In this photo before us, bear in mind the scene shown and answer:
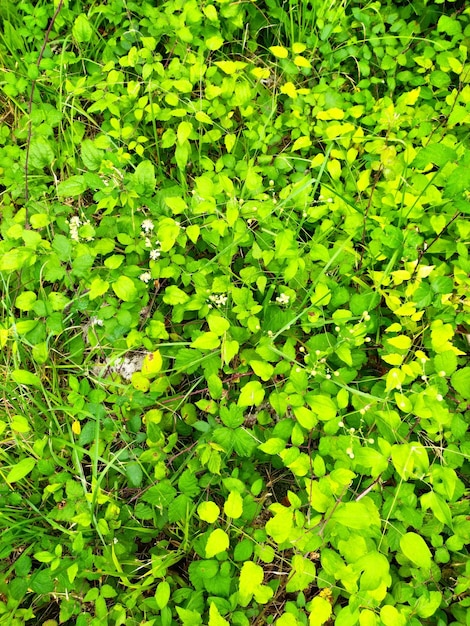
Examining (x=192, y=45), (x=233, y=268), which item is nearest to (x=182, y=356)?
(x=233, y=268)

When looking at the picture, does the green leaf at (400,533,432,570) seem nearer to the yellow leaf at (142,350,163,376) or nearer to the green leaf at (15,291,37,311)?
the yellow leaf at (142,350,163,376)

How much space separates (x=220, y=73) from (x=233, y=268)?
972mm

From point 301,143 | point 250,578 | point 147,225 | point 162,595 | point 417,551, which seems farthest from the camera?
point 301,143

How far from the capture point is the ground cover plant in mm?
1435

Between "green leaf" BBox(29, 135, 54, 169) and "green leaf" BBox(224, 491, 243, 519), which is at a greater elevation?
"green leaf" BBox(29, 135, 54, 169)

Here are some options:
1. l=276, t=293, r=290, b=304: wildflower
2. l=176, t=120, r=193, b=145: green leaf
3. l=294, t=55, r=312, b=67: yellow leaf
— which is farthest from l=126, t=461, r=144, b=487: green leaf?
l=294, t=55, r=312, b=67: yellow leaf

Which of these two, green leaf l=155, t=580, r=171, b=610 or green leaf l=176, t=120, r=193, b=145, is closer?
green leaf l=155, t=580, r=171, b=610

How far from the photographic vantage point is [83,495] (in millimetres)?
1670

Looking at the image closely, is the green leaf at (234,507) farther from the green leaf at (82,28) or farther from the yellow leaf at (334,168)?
the green leaf at (82,28)

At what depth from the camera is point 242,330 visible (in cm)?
173

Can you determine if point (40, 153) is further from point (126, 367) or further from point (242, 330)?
point (242, 330)

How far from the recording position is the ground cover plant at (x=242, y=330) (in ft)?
4.71

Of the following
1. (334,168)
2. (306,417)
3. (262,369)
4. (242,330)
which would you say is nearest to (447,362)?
(306,417)

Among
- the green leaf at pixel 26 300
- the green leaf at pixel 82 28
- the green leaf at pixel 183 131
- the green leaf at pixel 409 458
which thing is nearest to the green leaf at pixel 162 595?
the green leaf at pixel 409 458
